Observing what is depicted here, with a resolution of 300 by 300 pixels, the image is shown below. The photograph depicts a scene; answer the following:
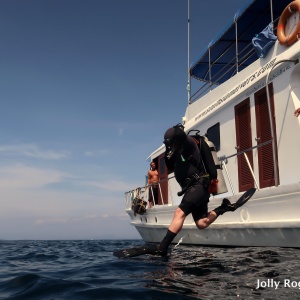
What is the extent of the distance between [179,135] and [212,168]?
0.74 m

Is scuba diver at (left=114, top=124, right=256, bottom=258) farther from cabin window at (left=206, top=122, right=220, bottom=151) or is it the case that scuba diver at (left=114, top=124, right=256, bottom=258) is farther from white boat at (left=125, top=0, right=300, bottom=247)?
cabin window at (left=206, top=122, right=220, bottom=151)

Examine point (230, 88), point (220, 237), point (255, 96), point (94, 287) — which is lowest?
point (94, 287)

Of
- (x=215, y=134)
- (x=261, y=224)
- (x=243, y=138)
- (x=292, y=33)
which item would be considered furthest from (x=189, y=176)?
(x=215, y=134)

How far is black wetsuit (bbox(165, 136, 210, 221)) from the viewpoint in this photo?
469 cm

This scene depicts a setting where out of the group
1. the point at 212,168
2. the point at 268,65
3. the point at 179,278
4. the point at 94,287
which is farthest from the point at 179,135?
the point at 268,65

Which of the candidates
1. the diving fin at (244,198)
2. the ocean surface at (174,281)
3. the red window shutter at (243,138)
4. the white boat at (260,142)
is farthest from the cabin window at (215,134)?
the ocean surface at (174,281)

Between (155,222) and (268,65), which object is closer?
(268,65)

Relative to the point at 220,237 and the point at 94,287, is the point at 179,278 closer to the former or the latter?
the point at 94,287

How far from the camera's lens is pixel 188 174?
4.80m

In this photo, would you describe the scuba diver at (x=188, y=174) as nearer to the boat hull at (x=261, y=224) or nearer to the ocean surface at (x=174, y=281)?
the ocean surface at (x=174, y=281)

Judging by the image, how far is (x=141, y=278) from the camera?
360 centimetres

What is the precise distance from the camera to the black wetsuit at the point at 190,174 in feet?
15.4

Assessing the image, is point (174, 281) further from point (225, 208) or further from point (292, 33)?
point (292, 33)

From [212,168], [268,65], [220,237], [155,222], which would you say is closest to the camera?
[212,168]
